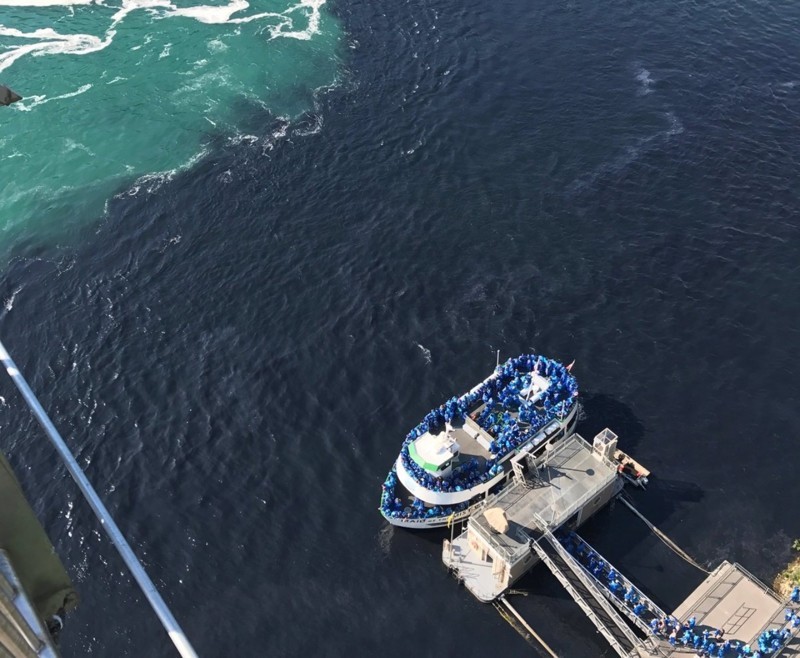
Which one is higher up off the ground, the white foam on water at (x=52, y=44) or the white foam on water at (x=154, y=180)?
the white foam on water at (x=52, y=44)

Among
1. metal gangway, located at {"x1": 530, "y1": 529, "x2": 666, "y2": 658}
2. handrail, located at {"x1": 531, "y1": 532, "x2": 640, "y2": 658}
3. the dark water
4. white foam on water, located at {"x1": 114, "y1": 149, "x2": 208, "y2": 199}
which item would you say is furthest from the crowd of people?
white foam on water, located at {"x1": 114, "y1": 149, "x2": 208, "y2": 199}

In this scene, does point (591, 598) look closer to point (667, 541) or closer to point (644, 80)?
point (667, 541)

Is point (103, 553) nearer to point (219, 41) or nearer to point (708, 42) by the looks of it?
point (219, 41)

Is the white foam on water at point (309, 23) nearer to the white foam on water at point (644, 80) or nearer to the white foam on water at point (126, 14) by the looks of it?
the white foam on water at point (126, 14)

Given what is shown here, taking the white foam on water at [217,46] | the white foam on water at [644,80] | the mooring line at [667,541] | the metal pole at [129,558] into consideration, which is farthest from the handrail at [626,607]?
the white foam on water at [217,46]

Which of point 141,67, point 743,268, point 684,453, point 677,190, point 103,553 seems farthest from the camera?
point 141,67

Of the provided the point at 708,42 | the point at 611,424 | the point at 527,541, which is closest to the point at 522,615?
the point at 527,541

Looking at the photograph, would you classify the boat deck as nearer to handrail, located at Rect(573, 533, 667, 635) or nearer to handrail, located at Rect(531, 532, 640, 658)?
handrail, located at Rect(531, 532, 640, 658)
